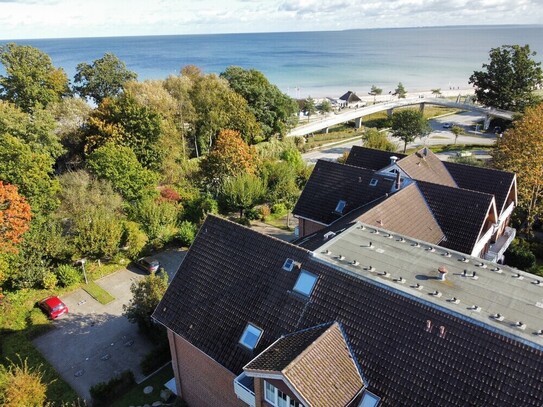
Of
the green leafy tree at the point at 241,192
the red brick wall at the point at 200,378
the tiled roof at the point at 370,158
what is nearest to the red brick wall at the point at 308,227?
the tiled roof at the point at 370,158

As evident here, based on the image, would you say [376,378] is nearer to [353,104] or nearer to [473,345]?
[473,345]

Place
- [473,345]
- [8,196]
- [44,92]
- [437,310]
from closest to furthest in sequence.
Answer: [473,345] < [437,310] < [8,196] < [44,92]

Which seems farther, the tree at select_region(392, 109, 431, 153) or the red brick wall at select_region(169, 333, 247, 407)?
the tree at select_region(392, 109, 431, 153)

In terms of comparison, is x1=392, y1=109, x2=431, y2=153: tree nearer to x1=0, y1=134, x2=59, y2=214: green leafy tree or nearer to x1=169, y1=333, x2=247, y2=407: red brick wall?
x1=0, y1=134, x2=59, y2=214: green leafy tree

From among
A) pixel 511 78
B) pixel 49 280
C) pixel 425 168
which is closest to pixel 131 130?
pixel 49 280

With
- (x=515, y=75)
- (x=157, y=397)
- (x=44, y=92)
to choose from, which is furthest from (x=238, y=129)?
(x=515, y=75)

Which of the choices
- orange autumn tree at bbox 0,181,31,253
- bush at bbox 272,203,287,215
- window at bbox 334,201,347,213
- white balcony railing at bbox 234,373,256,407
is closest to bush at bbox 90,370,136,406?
white balcony railing at bbox 234,373,256,407

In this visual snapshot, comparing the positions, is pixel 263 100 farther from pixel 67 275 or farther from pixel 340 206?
pixel 67 275
